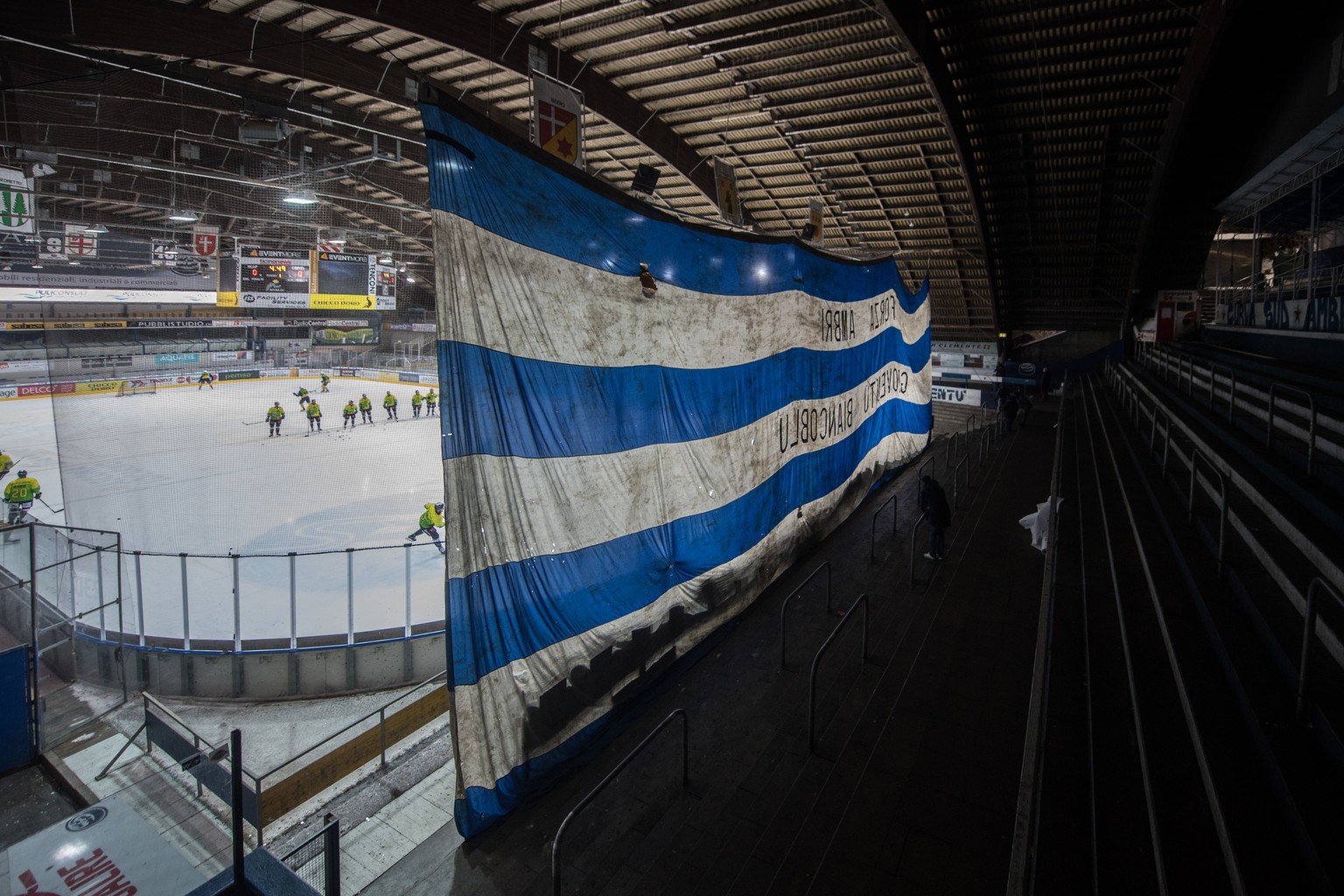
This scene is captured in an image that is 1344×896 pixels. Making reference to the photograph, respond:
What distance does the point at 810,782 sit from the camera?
4.24 meters

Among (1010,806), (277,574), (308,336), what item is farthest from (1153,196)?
(308,336)

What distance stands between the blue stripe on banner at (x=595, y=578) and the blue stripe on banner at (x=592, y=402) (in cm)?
75

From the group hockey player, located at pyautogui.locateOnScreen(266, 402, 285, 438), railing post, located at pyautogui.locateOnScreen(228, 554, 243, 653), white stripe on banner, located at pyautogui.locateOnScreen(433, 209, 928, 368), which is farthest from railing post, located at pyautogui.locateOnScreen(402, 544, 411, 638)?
hockey player, located at pyautogui.locateOnScreen(266, 402, 285, 438)

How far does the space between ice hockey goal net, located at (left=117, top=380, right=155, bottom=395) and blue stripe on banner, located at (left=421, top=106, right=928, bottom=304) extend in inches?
1348

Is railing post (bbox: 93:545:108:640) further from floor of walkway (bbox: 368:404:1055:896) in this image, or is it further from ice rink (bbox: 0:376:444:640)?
floor of walkway (bbox: 368:404:1055:896)

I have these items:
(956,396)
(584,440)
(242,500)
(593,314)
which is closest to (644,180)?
(593,314)

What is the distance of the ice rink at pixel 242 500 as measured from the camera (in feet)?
34.2

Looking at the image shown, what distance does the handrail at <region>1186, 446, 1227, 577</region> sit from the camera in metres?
4.67

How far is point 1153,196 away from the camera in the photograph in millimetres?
14383

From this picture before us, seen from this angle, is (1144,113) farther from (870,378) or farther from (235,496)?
(235,496)

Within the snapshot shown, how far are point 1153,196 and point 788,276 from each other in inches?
460

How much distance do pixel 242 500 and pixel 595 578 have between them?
14.7 m

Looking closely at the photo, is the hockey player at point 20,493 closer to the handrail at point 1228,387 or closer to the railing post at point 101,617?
the railing post at point 101,617

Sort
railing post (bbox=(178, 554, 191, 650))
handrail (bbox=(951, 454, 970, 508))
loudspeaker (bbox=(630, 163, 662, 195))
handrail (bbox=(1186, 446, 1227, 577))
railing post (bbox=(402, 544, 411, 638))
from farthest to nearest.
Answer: handrail (bbox=(951, 454, 970, 508)) → railing post (bbox=(402, 544, 411, 638)) → railing post (bbox=(178, 554, 191, 650)) → loudspeaker (bbox=(630, 163, 662, 195)) → handrail (bbox=(1186, 446, 1227, 577))
